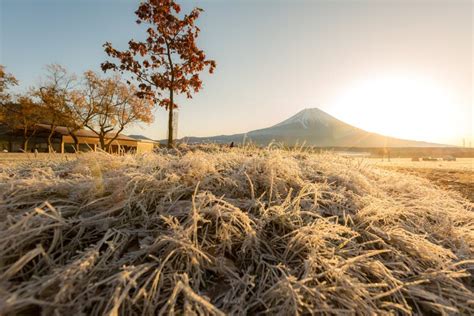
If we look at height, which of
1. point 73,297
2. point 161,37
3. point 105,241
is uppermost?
point 161,37

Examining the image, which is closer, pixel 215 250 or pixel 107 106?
pixel 215 250

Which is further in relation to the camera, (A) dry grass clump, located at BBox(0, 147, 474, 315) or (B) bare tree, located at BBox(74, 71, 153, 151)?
(B) bare tree, located at BBox(74, 71, 153, 151)

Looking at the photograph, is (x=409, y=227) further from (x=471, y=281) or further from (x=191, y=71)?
(x=191, y=71)

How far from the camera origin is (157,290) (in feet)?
3.60

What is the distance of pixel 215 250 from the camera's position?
1.36 m

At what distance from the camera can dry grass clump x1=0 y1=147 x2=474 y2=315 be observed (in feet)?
3.54

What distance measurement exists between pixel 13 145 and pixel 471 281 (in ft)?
140

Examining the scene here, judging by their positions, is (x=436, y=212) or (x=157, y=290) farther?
(x=436, y=212)

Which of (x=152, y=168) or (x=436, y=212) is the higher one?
Answer: (x=152, y=168)

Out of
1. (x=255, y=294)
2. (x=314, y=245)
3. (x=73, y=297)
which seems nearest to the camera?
(x=73, y=297)

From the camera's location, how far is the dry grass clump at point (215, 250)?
1.08 m

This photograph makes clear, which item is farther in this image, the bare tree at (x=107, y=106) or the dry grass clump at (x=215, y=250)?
the bare tree at (x=107, y=106)

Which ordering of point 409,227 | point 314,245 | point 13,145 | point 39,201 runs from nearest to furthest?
point 314,245 → point 39,201 → point 409,227 → point 13,145

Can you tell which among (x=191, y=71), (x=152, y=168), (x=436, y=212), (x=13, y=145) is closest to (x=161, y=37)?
(x=191, y=71)
